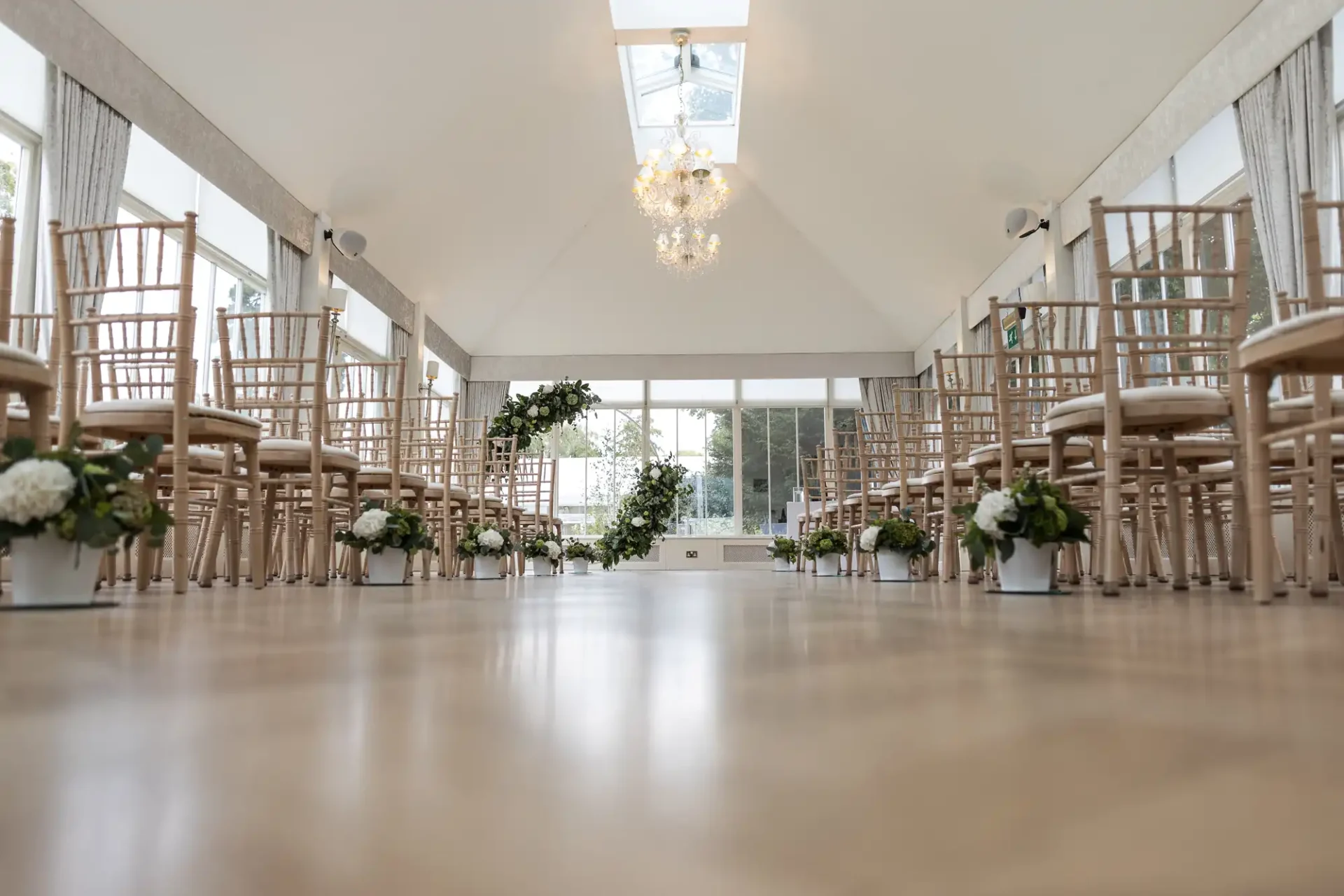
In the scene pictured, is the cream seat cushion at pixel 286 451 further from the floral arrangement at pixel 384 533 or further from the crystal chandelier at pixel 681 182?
the crystal chandelier at pixel 681 182

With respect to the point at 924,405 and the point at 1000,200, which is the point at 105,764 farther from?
the point at 924,405

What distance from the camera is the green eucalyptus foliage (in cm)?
436

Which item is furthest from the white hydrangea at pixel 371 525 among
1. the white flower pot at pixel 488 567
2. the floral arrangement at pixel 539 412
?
the floral arrangement at pixel 539 412

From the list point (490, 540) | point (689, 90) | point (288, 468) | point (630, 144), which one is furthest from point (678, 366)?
point (288, 468)

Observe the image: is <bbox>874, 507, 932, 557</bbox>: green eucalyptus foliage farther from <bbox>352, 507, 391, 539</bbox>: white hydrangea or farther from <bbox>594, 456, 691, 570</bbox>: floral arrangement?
<bbox>594, 456, 691, 570</bbox>: floral arrangement

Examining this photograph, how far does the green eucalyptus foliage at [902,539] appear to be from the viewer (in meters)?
4.36

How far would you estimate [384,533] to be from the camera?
377 cm

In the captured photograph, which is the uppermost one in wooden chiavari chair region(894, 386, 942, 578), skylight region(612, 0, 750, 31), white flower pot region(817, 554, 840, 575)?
skylight region(612, 0, 750, 31)

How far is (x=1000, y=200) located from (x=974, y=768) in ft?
27.4

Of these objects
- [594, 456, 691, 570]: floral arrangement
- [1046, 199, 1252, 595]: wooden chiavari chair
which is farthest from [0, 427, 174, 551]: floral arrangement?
[594, 456, 691, 570]: floral arrangement

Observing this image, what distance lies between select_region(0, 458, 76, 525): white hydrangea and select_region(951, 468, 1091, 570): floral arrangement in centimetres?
225

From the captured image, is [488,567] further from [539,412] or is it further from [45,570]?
[539,412]

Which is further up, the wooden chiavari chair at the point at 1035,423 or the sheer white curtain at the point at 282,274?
the sheer white curtain at the point at 282,274

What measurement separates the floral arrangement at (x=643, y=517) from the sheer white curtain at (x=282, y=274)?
14.4 feet
